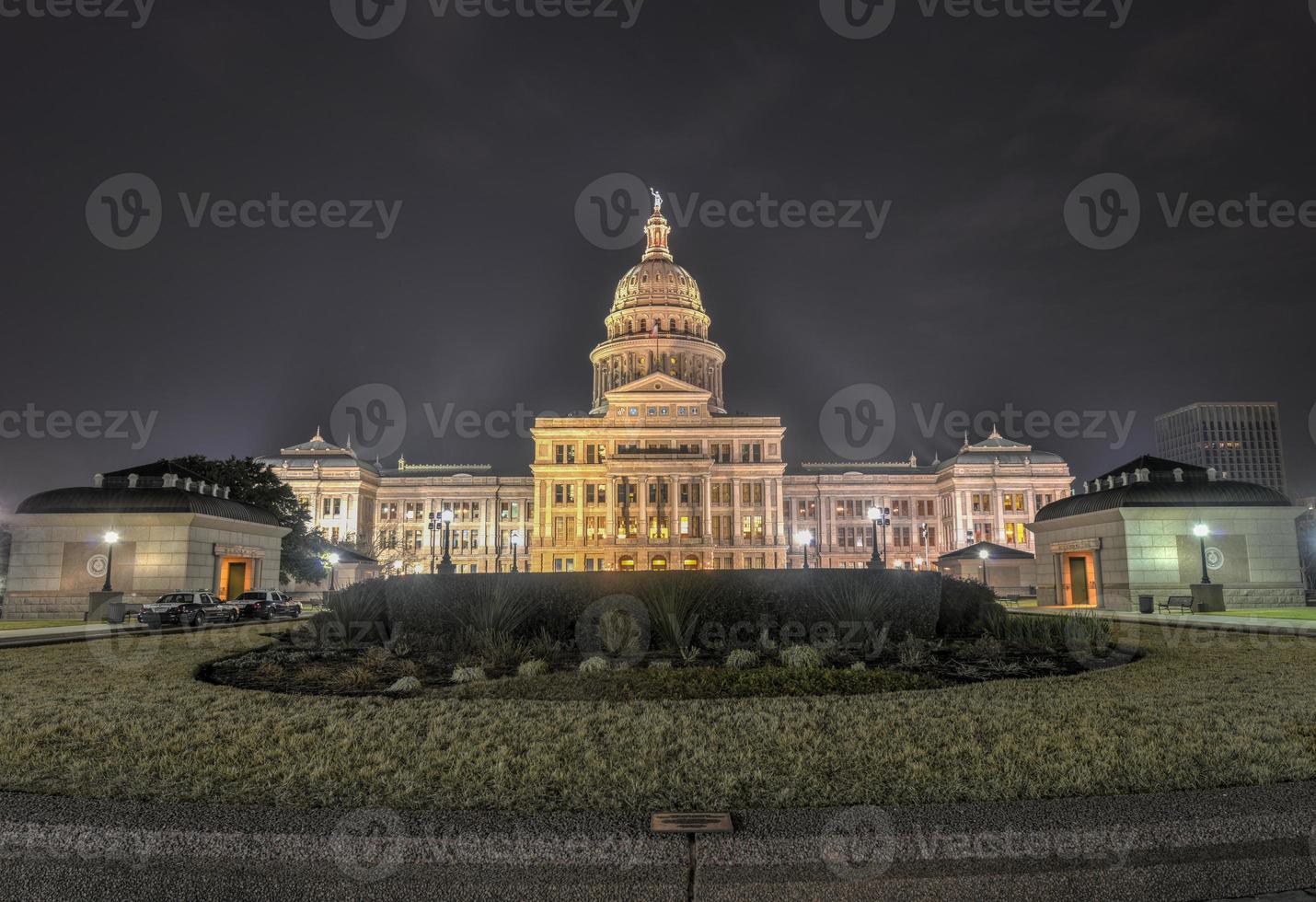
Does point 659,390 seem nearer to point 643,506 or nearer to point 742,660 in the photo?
point 643,506

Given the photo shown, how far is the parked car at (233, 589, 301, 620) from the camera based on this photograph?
117 ft

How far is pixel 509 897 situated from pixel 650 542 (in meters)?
89.0

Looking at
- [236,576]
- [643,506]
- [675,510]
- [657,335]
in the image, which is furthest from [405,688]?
[657,335]

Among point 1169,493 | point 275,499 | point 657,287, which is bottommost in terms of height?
point 1169,493

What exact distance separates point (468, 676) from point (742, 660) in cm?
409

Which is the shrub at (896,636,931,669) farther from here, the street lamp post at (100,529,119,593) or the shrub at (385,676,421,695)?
the street lamp post at (100,529,119,593)

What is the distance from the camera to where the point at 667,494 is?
3772 inches

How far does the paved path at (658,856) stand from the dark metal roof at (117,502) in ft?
123

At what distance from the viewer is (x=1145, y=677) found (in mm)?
12398

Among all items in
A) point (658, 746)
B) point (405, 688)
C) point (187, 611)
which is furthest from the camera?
point (187, 611)

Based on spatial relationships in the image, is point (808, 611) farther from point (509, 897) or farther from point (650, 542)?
point (650, 542)

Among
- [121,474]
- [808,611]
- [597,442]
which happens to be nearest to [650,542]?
[597,442]

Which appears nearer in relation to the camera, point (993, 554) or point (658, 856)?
point (658, 856)

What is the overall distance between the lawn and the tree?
46446mm
